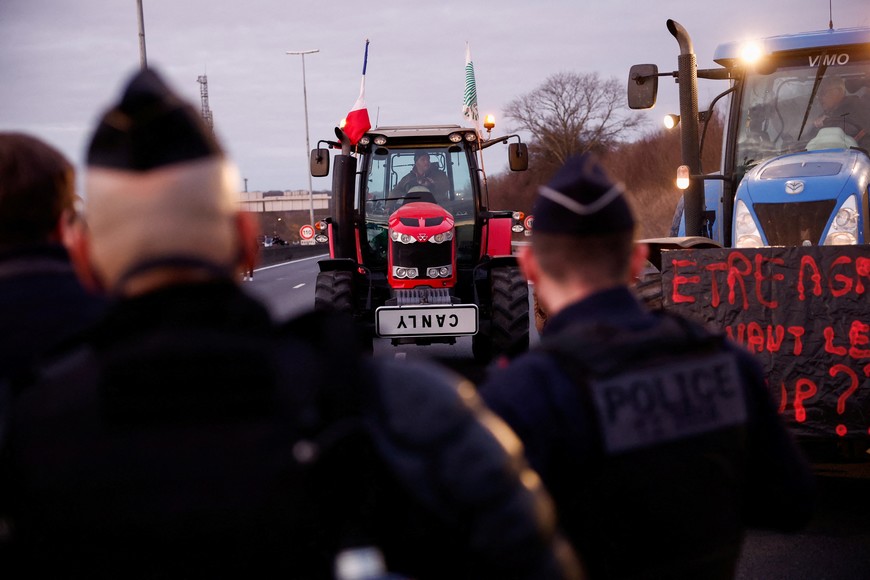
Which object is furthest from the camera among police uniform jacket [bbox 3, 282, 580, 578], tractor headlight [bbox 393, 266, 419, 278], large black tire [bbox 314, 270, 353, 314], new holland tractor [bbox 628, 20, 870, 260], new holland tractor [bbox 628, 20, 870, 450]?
tractor headlight [bbox 393, 266, 419, 278]

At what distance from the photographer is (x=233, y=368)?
5.12 ft

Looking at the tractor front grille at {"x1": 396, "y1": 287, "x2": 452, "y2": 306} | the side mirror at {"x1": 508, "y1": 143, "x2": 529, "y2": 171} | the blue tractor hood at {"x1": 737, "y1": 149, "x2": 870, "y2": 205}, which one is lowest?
the tractor front grille at {"x1": 396, "y1": 287, "x2": 452, "y2": 306}

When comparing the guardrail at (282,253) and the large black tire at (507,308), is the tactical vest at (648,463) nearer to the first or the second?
the large black tire at (507,308)

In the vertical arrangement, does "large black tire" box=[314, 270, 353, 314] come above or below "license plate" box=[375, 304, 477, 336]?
above

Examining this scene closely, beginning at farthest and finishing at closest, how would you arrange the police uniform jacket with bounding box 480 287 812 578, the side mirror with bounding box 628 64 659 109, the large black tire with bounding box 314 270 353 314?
1. the large black tire with bounding box 314 270 353 314
2. the side mirror with bounding box 628 64 659 109
3. the police uniform jacket with bounding box 480 287 812 578

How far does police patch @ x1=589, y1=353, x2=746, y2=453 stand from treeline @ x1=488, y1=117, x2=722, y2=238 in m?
51.7

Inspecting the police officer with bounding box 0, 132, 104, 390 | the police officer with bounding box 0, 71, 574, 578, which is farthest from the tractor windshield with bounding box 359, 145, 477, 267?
the police officer with bounding box 0, 71, 574, 578

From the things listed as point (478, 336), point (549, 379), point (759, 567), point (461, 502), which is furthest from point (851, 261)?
point (478, 336)

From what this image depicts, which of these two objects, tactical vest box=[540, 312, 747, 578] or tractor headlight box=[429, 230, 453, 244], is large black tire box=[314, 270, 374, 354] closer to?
tractor headlight box=[429, 230, 453, 244]

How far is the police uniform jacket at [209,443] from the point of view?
4.99ft

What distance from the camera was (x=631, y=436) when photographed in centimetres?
212

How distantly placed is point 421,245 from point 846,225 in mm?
5141

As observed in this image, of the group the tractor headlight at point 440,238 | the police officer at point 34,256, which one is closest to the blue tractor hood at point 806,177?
the tractor headlight at point 440,238

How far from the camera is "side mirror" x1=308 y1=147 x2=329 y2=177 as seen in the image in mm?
10891
